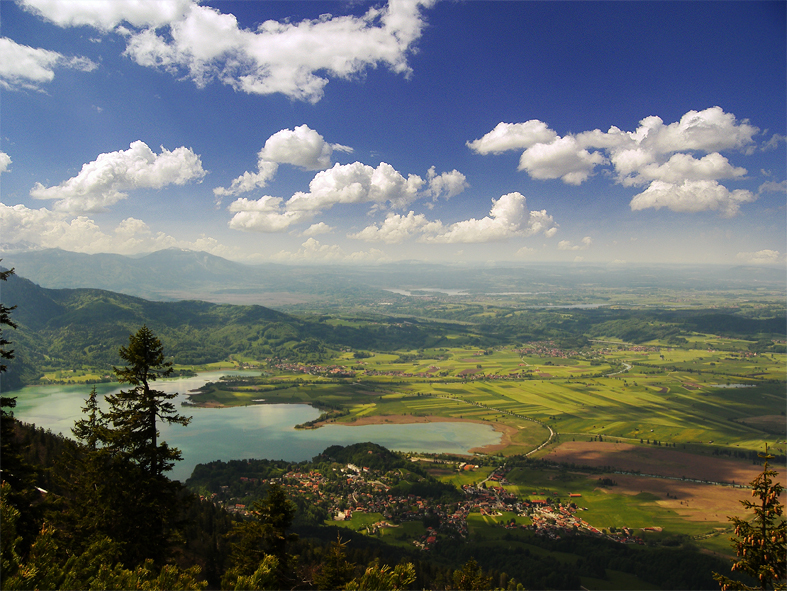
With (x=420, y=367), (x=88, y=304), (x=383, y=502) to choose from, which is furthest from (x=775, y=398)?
(x=88, y=304)

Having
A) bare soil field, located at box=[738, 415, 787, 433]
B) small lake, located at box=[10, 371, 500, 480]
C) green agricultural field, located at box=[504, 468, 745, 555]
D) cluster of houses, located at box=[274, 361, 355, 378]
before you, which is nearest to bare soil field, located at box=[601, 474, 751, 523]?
green agricultural field, located at box=[504, 468, 745, 555]

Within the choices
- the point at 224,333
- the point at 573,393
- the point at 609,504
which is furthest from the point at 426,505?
the point at 224,333

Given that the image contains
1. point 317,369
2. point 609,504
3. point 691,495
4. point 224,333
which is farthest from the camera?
point 224,333

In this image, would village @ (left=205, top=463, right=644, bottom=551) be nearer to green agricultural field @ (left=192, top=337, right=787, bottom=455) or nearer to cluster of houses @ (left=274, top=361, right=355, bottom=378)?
green agricultural field @ (left=192, top=337, right=787, bottom=455)

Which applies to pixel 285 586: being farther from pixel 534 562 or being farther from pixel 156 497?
pixel 534 562

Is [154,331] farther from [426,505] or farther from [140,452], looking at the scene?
[140,452]
